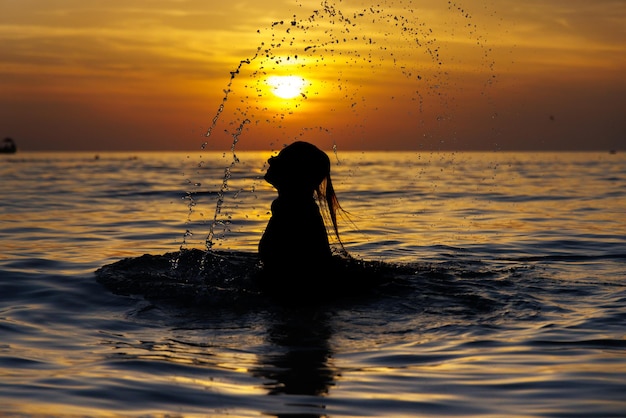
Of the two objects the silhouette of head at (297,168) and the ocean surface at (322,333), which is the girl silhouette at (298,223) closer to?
the silhouette of head at (297,168)

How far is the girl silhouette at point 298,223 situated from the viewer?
31.5 feet

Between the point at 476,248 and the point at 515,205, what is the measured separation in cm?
1058

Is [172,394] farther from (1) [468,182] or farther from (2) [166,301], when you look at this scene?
(1) [468,182]

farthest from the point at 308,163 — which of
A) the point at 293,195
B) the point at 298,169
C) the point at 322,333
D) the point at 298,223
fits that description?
the point at 322,333

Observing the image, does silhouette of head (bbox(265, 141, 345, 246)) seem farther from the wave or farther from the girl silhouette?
the wave

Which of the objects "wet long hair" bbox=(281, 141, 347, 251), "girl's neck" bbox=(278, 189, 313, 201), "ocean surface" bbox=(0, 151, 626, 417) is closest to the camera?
"ocean surface" bbox=(0, 151, 626, 417)

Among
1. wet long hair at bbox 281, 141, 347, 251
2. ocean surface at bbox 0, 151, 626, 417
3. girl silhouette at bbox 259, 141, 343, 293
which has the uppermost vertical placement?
wet long hair at bbox 281, 141, 347, 251

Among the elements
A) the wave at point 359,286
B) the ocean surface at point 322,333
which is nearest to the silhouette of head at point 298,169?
the wave at point 359,286

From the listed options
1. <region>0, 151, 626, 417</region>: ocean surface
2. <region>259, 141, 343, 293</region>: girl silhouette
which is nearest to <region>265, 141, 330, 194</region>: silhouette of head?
→ <region>259, 141, 343, 293</region>: girl silhouette

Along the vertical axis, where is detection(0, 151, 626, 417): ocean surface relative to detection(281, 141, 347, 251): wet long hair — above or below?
below

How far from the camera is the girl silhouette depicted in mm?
9602

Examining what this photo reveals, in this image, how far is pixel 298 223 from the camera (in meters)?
9.63

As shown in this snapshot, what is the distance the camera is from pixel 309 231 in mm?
9641

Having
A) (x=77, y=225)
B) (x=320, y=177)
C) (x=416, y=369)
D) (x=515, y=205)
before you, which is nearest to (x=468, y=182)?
(x=515, y=205)
